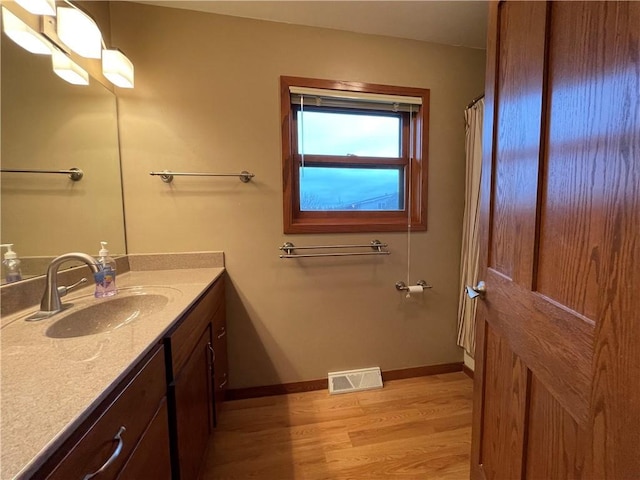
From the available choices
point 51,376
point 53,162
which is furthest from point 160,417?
point 53,162

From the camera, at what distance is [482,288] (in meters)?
0.97

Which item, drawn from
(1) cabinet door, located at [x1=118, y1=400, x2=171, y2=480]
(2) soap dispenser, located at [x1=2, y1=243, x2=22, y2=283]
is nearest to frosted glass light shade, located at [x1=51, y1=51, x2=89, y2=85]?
(2) soap dispenser, located at [x1=2, y1=243, x2=22, y2=283]

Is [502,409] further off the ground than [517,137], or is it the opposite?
[517,137]

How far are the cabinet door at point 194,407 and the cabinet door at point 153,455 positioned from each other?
0.22 ft

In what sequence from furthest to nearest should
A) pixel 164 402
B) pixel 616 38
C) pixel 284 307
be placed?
pixel 284 307, pixel 164 402, pixel 616 38

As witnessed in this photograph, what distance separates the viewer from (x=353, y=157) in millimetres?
1814

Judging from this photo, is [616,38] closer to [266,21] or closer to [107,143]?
[266,21]

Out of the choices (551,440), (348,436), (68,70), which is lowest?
(348,436)

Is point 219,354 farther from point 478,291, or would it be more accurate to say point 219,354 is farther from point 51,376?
point 478,291

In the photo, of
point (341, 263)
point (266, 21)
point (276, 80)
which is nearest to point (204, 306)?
point (341, 263)

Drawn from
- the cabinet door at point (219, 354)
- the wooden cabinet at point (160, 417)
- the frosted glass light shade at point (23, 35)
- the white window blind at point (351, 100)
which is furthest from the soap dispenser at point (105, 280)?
the white window blind at point (351, 100)

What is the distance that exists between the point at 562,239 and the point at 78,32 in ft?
6.09

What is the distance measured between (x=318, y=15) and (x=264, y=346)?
6.86 feet

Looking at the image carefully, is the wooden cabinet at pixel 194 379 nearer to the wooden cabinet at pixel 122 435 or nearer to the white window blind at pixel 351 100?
the wooden cabinet at pixel 122 435
